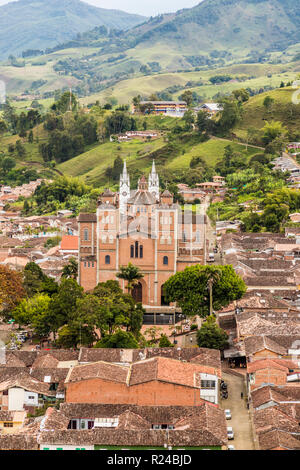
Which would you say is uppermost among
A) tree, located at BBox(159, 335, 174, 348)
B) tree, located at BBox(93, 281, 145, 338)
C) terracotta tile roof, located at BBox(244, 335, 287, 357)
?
tree, located at BBox(93, 281, 145, 338)

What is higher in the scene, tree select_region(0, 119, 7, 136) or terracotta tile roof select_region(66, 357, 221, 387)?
tree select_region(0, 119, 7, 136)

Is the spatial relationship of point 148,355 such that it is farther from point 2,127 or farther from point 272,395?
point 2,127

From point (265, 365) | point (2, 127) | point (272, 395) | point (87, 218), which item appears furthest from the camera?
point (2, 127)

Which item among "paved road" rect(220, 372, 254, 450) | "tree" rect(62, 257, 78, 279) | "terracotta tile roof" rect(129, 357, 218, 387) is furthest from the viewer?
"tree" rect(62, 257, 78, 279)

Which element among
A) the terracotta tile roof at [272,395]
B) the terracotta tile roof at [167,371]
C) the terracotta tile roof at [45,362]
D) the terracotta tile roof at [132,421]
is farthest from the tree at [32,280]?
the terracotta tile roof at [272,395]

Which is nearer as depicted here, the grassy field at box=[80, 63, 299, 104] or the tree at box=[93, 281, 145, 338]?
the tree at box=[93, 281, 145, 338]

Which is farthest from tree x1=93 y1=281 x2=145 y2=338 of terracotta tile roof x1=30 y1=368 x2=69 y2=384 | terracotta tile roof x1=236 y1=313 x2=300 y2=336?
terracotta tile roof x1=236 y1=313 x2=300 y2=336

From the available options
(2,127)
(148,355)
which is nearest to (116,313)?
(148,355)

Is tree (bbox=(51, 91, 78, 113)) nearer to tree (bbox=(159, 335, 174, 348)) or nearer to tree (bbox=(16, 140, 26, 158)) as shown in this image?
tree (bbox=(16, 140, 26, 158))
